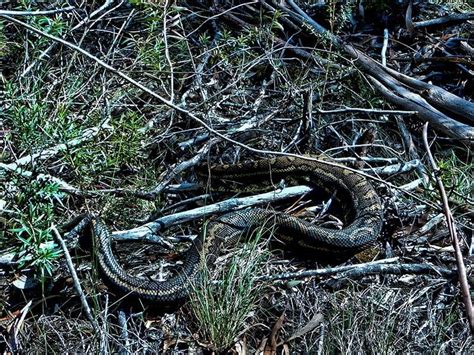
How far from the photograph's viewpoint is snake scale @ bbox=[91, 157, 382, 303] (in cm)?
499

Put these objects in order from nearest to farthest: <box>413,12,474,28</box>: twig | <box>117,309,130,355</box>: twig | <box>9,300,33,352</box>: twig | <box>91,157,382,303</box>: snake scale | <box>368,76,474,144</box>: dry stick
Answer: <box>117,309,130,355</box>: twig → <box>9,300,33,352</box>: twig → <box>91,157,382,303</box>: snake scale → <box>368,76,474,144</box>: dry stick → <box>413,12,474,28</box>: twig

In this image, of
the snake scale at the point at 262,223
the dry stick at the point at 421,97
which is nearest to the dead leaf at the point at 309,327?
the snake scale at the point at 262,223

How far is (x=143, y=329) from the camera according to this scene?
15.8 feet

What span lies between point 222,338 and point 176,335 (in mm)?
437

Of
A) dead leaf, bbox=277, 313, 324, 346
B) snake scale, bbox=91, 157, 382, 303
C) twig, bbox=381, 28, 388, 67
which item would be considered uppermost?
twig, bbox=381, 28, 388, 67

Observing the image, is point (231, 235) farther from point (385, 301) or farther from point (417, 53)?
point (417, 53)

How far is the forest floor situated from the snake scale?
121 millimetres

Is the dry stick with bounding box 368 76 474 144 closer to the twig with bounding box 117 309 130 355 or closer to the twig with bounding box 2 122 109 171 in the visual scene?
the twig with bounding box 2 122 109 171

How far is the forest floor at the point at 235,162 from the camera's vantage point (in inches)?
179

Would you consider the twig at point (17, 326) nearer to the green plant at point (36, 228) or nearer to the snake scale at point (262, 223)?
the green plant at point (36, 228)

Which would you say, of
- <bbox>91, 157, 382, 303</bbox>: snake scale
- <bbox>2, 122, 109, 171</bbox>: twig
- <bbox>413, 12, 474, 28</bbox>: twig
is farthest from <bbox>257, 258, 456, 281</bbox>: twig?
<bbox>413, 12, 474, 28</bbox>: twig

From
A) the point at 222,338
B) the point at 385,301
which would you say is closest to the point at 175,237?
the point at 222,338

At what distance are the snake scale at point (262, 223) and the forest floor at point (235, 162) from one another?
12 cm

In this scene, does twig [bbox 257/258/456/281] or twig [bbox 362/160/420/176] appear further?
twig [bbox 362/160/420/176]
